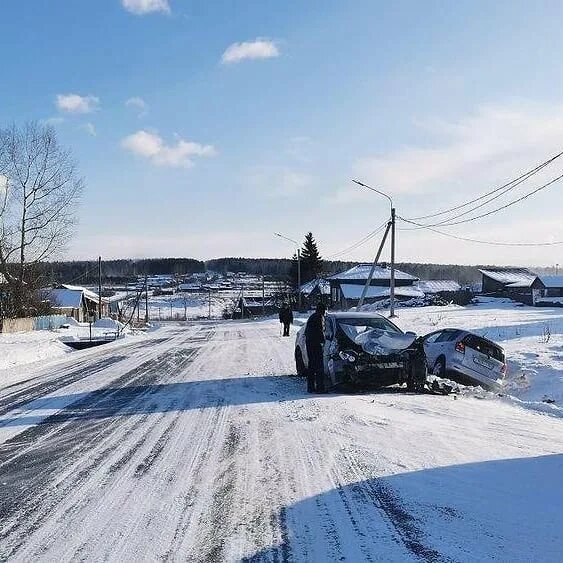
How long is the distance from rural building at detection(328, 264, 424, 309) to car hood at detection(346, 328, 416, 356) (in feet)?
191

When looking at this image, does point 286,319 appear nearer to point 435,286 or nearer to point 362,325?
point 362,325

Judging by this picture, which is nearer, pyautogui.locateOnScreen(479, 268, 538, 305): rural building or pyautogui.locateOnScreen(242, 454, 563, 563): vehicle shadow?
pyautogui.locateOnScreen(242, 454, 563, 563): vehicle shadow

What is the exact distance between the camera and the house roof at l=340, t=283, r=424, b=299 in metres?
74.4

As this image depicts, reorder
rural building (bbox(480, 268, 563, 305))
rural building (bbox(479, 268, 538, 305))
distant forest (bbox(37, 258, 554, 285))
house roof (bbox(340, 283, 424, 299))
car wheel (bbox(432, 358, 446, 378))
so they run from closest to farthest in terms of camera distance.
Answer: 1. car wheel (bbox(432, 358, 446, 378))
2. house roof (bbox(340, 283, 424, 299))
3. rural building (bbox(480, 268, 563, 305))
4. rural building (bbox(479, 268, 538, 305))
5. distant forest (bbox(37, 258, 554, 285))

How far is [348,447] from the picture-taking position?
6.48 m

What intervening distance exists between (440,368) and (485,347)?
1189 mm

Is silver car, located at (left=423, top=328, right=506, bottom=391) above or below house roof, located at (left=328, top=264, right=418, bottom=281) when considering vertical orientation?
below

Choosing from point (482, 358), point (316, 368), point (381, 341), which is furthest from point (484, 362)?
point (316, 368)

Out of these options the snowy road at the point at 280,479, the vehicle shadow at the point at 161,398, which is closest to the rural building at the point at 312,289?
the vehicle shadow at the point at 161,398

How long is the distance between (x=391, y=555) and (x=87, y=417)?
6075 mm

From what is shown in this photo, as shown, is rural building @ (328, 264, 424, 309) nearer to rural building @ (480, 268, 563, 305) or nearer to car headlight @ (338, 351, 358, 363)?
rural building @ (480, 268, 563, 305)

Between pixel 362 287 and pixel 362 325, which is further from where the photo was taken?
pixel 362 287

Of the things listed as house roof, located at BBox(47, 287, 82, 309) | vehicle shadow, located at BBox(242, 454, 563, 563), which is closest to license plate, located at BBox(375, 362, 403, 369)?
vehicle shadow, located at BBox(242, 454, 563, 563)

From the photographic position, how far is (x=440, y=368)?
13844mm
